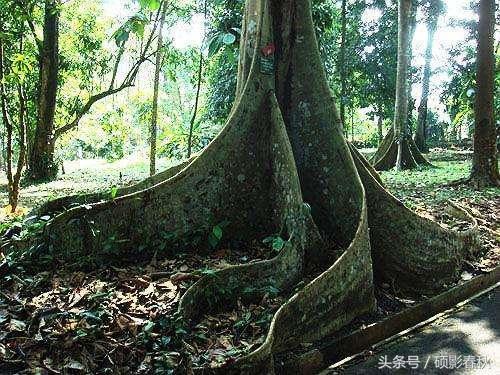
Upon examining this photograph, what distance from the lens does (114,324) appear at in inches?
147

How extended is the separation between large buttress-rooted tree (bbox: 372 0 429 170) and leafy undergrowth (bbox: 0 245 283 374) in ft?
40.6

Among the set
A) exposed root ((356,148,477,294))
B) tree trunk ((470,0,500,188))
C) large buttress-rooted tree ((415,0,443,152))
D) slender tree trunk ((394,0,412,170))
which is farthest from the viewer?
large buttress-rooted tree ((415,0,443,152))

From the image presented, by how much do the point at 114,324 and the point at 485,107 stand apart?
9.61 meters

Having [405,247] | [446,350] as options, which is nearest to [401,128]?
[405,247]

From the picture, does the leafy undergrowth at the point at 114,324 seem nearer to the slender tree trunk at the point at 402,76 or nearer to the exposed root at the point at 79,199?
the exposed root at the point at 79,199

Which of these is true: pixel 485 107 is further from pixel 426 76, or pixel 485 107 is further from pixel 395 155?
pixel 426 76

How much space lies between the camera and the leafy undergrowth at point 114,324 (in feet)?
11.0

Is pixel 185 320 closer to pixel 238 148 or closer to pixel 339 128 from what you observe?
pixel 238 148

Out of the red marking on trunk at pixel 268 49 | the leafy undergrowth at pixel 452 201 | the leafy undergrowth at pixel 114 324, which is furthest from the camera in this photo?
the leafy undergrowth at pixel 452 201

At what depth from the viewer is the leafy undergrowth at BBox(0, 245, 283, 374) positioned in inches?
131

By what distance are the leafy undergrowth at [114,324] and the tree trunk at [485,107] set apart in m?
8.32

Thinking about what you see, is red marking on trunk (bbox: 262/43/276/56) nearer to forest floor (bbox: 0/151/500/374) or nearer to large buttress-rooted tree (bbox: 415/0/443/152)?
forest floor (bbox: 0/151/500/374)

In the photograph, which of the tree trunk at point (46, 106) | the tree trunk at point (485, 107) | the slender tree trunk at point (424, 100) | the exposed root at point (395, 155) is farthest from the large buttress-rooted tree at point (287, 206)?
the slender tree trunk at point (424, 100)

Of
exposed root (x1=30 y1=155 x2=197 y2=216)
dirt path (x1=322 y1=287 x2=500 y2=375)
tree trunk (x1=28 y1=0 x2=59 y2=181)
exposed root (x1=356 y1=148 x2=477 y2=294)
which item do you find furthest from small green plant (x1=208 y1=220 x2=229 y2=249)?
tree trunk (x1=28 y1=0 x2=59 y2=181)
